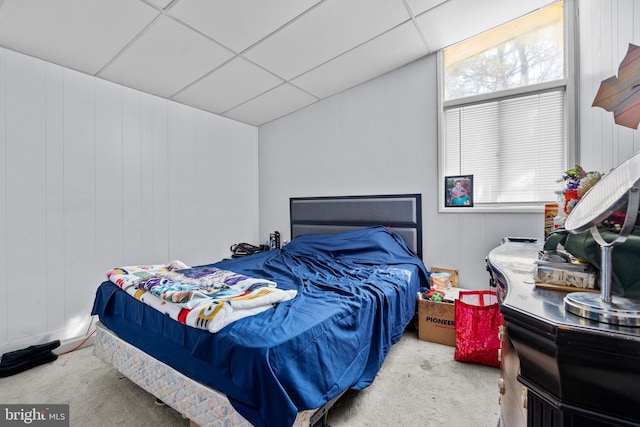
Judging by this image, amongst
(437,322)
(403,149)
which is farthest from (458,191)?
(437,322)

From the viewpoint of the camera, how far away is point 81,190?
2.61 meters

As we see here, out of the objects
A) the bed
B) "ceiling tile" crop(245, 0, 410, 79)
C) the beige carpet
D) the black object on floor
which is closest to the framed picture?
the bed

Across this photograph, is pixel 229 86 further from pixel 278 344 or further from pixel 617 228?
pixel 617 228


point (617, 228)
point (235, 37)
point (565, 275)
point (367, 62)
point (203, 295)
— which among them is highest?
point (367, 62)

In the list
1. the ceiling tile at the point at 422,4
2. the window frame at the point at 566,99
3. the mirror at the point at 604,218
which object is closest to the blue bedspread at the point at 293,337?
the mirror at the point at 604,218

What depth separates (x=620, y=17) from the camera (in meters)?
1.48

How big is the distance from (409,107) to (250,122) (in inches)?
89.4

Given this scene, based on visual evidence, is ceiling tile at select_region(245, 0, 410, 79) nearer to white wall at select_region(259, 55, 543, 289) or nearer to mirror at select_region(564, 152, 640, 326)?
white wall at select_region(259, 55, 543, 289)

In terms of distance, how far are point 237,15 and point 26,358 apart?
3.05 metres

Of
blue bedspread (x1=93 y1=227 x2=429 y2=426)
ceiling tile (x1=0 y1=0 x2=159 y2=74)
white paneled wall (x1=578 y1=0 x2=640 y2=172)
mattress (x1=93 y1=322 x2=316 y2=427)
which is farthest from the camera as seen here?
ceiling tile (x1=0 y1=0 x2=159 y2=74)

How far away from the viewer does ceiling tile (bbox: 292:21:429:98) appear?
2.74m

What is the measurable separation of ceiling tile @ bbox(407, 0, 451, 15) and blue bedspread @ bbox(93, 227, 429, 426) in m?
2.19

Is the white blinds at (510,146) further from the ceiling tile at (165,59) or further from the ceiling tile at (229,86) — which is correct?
the ceiling tile at (165,59)

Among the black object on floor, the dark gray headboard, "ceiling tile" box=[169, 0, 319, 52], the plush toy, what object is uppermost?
"ceiling tile" box=[169, 0, 319, 52]
